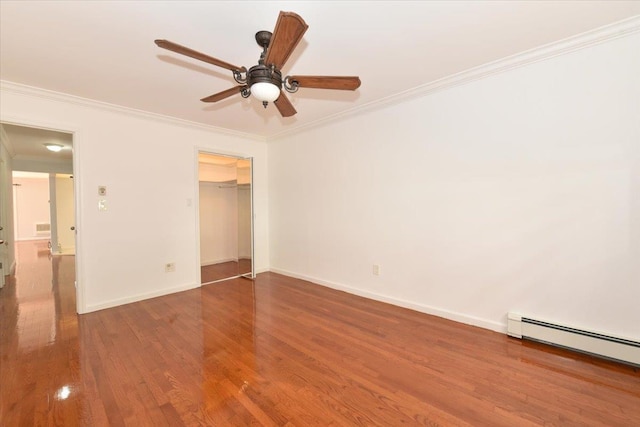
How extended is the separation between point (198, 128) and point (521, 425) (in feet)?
15.7

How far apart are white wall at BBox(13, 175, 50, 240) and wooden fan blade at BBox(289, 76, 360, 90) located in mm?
12704

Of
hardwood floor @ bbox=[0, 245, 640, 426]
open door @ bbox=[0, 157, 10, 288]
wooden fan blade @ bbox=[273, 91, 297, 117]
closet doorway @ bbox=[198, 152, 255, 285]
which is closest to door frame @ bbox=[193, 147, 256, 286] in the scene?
closet doorway @ bbox=[198, 152, 255, 285]

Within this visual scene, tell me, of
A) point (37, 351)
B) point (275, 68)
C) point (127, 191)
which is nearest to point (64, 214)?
point (127, 191)

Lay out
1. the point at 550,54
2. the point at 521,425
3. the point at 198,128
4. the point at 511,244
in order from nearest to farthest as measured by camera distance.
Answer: the point at 521,425
the point at 550,54
the point at 511,244
the point at 198,128

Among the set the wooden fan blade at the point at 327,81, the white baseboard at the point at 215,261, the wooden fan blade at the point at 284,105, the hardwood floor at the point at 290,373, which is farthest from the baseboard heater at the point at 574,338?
the white baseboard at the point at 215,261

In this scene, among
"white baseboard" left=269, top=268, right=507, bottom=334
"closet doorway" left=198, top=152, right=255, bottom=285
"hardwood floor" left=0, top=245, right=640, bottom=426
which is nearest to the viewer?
"hardwood floor" left=0, top=245, right=640, bottom=426

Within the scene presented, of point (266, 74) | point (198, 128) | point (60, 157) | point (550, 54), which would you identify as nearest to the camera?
point (266, 74)

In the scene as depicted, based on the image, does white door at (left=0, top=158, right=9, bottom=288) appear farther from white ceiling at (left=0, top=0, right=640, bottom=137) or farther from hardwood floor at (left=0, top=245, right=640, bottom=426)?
white ceiling at (left=0, top=0, right=640, bottom=137)

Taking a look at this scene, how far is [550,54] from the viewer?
2252 mm

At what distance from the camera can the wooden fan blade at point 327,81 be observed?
5.94 feet

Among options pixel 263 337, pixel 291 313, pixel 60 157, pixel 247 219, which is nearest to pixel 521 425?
pixel 263 337

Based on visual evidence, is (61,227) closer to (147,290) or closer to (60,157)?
(60,157)

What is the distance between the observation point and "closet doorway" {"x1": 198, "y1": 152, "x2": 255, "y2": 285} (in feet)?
18.1

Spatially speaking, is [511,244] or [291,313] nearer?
[511,244]
